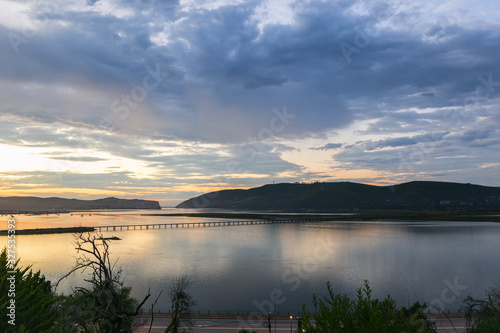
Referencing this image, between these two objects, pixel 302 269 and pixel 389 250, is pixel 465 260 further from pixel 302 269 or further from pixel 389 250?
pixel 302 269

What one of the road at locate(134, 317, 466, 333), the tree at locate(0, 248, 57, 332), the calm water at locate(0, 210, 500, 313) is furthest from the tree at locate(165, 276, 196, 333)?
the calm water at locate(0, 210, 500, 313)

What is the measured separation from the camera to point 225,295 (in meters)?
62.2

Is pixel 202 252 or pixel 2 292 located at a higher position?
pixel 2 292

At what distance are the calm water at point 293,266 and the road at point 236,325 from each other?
9.55 meters

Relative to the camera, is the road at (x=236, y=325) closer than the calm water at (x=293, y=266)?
Yes

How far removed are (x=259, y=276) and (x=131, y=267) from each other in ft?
107

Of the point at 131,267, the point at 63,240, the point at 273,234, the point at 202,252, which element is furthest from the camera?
the point at 273,234

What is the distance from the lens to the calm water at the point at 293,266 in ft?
202

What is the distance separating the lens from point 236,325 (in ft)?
141

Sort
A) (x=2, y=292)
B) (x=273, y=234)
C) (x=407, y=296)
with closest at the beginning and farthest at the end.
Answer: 1. (x=2, y=292)
2. (x=407, y=296)
3. (x=273, y=234)

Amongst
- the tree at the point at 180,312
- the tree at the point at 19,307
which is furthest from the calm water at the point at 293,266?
the tree at the point at 19,307

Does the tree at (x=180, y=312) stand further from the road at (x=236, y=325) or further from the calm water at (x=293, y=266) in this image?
the calm water at (x=293, y=266)

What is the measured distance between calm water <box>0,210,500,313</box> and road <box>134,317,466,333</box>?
9.55 m

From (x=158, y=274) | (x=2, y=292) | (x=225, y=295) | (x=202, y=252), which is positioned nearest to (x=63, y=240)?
(x=202, y=252)
